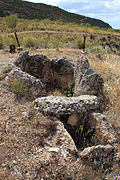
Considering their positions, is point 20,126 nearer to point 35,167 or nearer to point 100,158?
point 35,167

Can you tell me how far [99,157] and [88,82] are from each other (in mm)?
2190

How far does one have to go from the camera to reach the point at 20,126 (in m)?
3.53

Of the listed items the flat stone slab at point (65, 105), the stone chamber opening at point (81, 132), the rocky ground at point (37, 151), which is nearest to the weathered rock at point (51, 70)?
the flat stone slab at point (65, 105)

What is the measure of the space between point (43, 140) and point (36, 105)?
96cm

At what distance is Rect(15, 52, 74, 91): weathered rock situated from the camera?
6039 mm

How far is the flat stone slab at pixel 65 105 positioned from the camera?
12.2ft

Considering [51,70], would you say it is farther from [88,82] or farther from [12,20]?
[12,20]

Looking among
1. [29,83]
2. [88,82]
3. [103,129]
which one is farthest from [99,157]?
[29,83]

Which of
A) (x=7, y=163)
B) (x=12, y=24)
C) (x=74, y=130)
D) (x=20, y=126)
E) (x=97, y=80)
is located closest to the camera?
(x=7, y=163)

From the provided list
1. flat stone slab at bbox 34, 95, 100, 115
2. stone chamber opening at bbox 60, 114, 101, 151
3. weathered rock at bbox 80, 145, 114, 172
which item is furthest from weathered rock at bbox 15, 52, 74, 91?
weathered rock at bbox 80, 145, 114, 172

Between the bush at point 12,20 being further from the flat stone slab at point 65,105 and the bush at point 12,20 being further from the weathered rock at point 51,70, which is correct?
the flat stone slab at point 65,105

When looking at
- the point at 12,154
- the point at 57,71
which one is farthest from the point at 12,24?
the point at 12,154

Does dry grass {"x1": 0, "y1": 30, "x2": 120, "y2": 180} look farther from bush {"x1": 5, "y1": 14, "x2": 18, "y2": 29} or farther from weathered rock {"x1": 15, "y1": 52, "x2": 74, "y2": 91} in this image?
bush {"x1": 5, "y1": 14, "x2": 18, "y2": 29}

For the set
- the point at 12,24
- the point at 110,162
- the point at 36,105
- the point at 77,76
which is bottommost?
the point at 110,162
